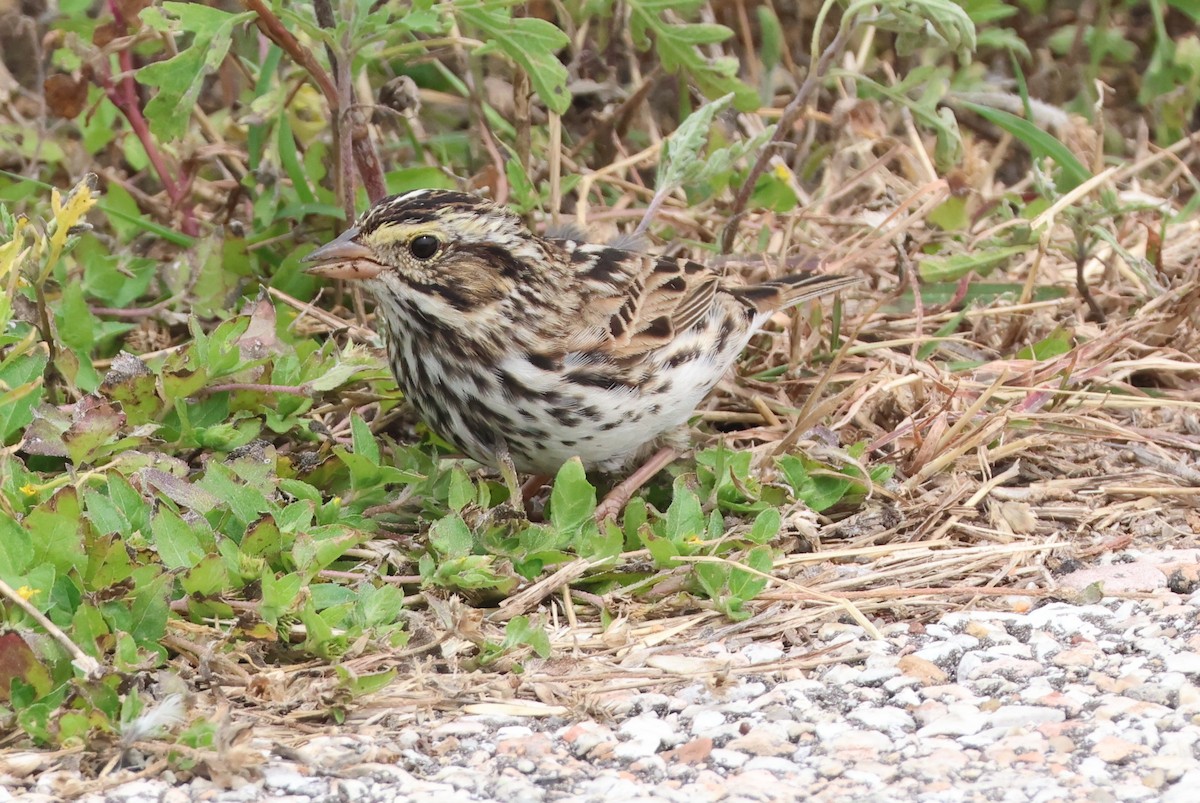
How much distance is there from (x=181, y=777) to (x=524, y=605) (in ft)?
3.56

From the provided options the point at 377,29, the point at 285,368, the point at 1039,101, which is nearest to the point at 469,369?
the point at 285,368

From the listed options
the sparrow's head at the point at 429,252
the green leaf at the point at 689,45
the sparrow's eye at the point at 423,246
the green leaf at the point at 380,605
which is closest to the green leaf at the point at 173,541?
the green leaf at the point at 380,605

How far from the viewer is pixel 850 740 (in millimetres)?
3021

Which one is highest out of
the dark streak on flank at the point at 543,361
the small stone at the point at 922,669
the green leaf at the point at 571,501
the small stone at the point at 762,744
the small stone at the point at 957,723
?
the dark streak on flank at the point at 543,361

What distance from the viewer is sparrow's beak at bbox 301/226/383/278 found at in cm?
410

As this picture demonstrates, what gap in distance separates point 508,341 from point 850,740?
A: 159 cm

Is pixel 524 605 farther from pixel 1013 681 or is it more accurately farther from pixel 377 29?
pixel 377 29

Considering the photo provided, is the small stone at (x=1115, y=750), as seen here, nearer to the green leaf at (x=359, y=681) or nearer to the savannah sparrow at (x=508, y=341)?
the green leaf at (x=359, y=681)

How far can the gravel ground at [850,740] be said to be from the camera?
9.15 feet

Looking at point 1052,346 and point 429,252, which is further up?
point 429,252

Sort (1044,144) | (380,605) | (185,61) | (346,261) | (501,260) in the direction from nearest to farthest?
(380,605) < (346,261) < (501,260) < (185,61) < (1044,144)

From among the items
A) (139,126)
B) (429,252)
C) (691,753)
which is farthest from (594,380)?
(139,126)

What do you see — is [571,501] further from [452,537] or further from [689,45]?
[689,45]

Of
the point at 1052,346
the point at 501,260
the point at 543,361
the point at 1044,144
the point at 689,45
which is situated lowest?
the point at 1052,346
